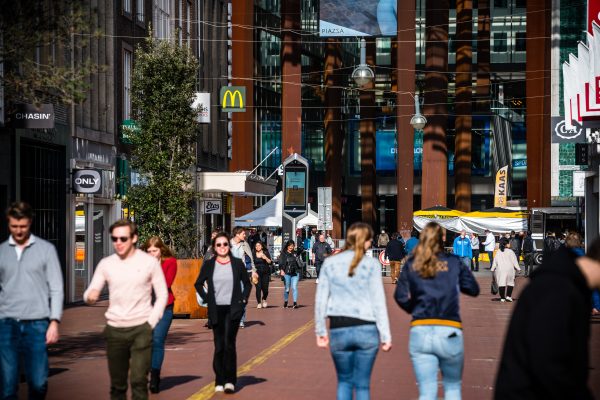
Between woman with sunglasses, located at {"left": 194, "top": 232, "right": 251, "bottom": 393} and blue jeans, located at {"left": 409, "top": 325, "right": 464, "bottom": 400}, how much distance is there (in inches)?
171

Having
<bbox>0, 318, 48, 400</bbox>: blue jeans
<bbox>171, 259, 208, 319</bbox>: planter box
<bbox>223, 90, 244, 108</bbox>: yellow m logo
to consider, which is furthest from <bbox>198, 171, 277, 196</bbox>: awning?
<bbox>0, 318, 48, 400</bbox>: blue jeans

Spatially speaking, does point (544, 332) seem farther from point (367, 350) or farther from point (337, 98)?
point (337, 98)

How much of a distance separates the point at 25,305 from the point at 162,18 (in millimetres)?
33416

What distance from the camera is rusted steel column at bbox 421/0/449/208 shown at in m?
57.0

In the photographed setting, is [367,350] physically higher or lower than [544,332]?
lower

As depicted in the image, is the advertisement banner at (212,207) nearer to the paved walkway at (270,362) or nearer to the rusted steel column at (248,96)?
the rusted steel column at (248,96)

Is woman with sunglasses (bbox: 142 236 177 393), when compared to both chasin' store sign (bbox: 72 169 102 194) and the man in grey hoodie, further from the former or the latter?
chasin' store sign (bbox: 72 169 102 194)

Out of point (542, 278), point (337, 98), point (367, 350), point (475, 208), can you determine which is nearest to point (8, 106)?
point (367, 350)

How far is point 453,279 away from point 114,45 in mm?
27060

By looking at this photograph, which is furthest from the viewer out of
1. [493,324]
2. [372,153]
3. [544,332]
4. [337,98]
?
[372,153]

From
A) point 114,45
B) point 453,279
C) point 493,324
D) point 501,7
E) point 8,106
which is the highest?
point 501,7

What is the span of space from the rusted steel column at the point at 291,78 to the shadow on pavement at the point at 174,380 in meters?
43.4

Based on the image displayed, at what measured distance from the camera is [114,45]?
35.3 meters

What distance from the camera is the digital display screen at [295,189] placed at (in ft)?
136
